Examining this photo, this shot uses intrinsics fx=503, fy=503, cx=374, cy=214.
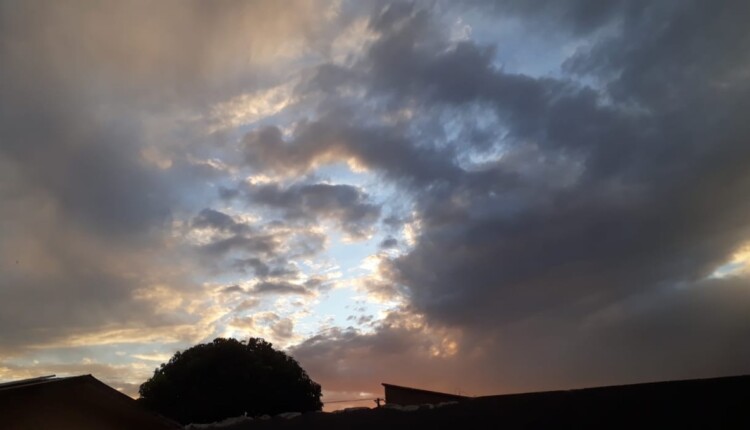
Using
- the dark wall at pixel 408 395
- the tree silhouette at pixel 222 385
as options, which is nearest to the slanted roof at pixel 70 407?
the tree silhouette at pixel 222 385

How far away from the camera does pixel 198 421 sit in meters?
24.9

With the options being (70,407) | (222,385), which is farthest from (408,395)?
(70,407)

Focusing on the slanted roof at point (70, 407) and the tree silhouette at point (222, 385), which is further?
the tree silhouette at point (222, 385)

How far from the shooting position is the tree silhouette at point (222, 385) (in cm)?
2511

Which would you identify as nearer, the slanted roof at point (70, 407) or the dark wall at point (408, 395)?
the slanted roof at point (70, 407)

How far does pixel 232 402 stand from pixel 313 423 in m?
16.2

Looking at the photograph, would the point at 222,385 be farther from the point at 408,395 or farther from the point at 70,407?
the point at 70,407

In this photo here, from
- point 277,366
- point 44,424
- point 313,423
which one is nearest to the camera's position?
point 313,423

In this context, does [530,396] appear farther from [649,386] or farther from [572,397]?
[649,386]

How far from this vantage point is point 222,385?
84.1ft

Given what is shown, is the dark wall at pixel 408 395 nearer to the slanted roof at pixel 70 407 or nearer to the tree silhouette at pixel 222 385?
the tree silhouette at pixel 222 385

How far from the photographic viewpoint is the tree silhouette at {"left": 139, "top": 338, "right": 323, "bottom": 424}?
25.1 m

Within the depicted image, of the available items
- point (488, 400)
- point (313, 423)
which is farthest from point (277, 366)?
point (488, 400)

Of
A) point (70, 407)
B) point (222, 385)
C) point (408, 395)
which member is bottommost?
point (70, 407)
